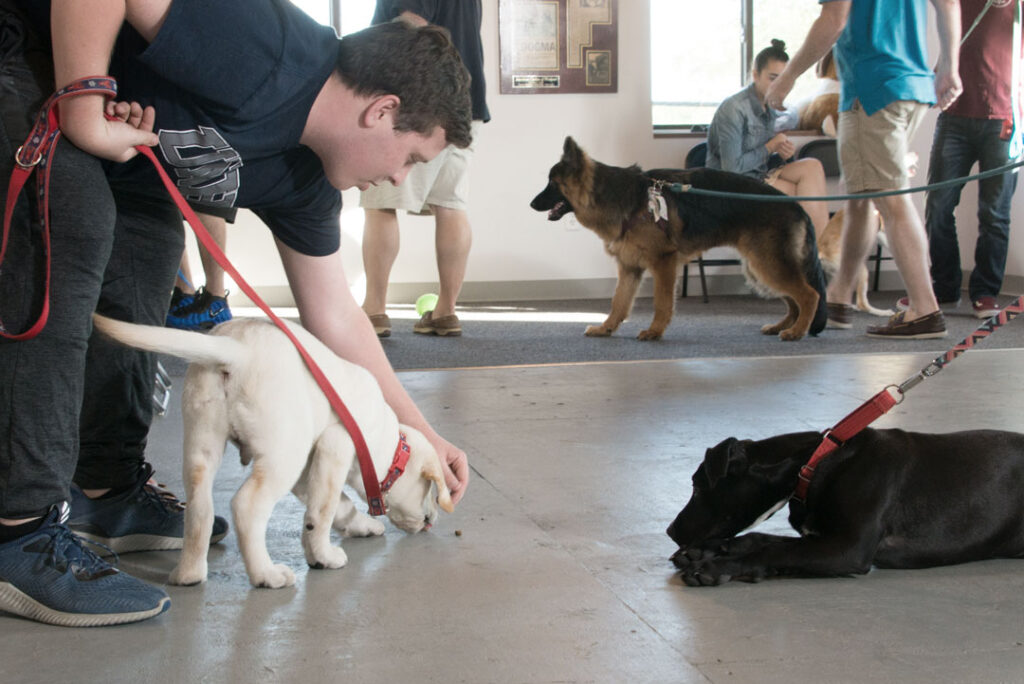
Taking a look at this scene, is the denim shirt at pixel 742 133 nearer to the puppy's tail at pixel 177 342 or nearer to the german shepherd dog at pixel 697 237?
the german shepherd dog at pixel 697 237

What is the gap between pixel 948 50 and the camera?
516cm

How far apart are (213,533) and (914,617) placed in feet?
4.30

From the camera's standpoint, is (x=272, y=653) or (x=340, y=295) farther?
(x=340, y=295)

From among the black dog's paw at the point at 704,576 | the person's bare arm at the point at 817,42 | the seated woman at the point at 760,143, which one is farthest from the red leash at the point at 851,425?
the seated woman at the point at 760,143

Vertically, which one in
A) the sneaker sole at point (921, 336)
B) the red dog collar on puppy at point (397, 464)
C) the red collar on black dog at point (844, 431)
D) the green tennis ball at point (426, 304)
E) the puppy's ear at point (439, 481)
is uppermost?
the red collar on black dog at point (844, 431)

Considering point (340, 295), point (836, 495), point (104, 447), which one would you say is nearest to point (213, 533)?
point (104, 447)

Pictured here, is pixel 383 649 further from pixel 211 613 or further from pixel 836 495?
pixel 836 495

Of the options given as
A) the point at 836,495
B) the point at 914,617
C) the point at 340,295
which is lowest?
the point at 914,617

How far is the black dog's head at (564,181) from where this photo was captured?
620 cm

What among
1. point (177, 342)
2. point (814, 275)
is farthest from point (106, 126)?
point (814, 275)

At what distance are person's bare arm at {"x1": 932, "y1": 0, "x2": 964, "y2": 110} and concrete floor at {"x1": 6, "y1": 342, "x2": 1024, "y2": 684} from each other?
3.33 metres

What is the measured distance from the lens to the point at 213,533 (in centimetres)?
206

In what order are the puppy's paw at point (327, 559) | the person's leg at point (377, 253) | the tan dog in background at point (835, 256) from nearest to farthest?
1. the puppy's paw at point (327, 559)
2. the person's leg at point (377, 253)
3. the tan dog in background at point (835, 256)

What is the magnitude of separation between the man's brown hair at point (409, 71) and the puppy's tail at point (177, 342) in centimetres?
46
